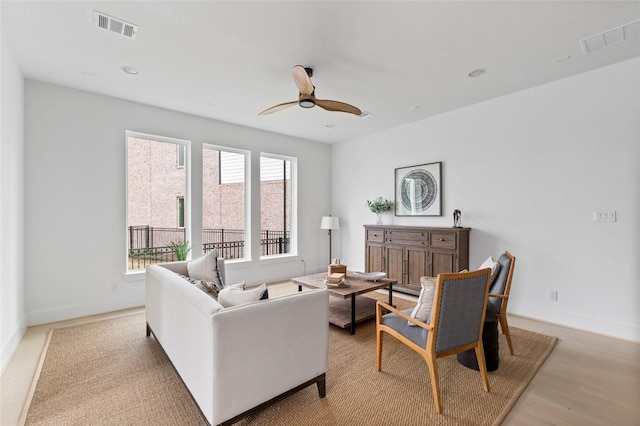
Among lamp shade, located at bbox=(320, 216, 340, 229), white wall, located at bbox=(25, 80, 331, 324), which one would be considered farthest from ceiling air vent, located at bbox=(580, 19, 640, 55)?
white wall, located at bbox=(25, 80, 331, 324)

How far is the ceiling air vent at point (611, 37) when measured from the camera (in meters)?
2.52

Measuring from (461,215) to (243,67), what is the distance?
364 cm

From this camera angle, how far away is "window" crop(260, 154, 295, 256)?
5793mm

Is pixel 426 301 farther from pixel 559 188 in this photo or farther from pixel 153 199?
pixel 153 199

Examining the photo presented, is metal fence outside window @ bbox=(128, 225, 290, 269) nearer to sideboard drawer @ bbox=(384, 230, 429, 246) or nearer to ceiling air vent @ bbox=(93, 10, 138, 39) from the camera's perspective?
sideboard drawer @ bbox=(384, 230, 429, 246)

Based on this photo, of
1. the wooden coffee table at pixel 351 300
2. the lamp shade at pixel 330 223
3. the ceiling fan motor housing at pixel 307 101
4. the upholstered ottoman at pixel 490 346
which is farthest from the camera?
the lamp shade at pixel 330 223

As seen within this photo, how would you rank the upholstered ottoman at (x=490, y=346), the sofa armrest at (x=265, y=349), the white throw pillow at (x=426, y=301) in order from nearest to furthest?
the sofa armrest at (x=265, y=349), the white throw pillow at (x=426, y=301), the upholstered ottoman at (x=490, y=346)

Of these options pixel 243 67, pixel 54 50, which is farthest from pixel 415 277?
pixel 54 50

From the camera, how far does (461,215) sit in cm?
450

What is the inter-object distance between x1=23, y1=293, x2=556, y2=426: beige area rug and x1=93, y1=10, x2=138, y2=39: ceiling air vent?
9.46 ft

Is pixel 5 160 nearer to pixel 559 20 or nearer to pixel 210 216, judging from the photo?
pixel 210 216

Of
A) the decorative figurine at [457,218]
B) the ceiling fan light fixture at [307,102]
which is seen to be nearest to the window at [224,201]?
the ceiling fan light fixture at [307,102]

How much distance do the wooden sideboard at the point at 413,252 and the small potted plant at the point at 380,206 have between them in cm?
36

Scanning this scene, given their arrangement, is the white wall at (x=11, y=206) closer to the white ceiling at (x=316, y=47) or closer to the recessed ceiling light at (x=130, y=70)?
the white ceiling at (x=316, y=47)
